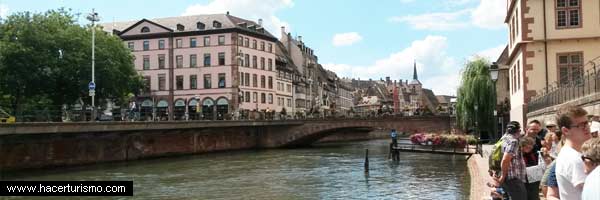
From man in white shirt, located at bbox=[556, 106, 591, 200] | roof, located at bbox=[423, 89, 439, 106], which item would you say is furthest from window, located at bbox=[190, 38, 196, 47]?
roof, located at bbox=[423, 89, 439, 106]

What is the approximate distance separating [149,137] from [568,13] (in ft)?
93.6

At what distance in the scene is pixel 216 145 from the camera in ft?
173

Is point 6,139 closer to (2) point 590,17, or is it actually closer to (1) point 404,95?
(2) point 590,17

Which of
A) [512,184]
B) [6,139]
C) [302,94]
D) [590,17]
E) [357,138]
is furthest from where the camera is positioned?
[302,94]

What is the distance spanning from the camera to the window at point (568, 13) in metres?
27.1

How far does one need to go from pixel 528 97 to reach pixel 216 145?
3009cm

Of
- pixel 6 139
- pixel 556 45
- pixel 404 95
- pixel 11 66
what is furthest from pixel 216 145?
pixel 404 95

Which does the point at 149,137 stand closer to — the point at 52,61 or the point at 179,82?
the point at 52,61

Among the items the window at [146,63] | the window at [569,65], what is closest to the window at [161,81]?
the window at [146,63]

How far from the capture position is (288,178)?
2681 cm

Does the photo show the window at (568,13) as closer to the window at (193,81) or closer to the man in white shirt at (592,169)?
the man in white shirt at (592,169)

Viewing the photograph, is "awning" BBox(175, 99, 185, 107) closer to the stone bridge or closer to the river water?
the stone bridge

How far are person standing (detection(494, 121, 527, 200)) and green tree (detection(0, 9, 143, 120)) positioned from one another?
3968cm

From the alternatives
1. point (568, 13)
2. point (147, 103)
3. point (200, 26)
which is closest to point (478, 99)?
point (568, 13)
